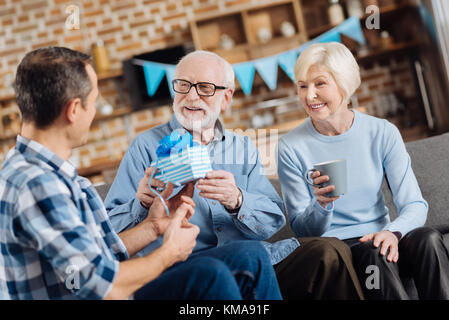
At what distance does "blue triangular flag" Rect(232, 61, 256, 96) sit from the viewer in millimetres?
4434

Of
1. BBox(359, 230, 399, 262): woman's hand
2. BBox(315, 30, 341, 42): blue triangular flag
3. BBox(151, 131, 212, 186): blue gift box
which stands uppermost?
BBox(315, 30, 341, 42): blue triangular flag

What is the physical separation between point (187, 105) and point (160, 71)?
9.72ft

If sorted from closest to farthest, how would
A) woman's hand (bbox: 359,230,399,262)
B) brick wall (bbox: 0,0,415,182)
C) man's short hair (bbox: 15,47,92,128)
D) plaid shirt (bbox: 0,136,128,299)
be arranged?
plaid shirt (bbox: 0,136,128,299) < man's short hair (bbox: 15,47,92,128) < woman's hand (bbox: 359,230,399,262) < brick wall (bbox: 0,0,415,182)

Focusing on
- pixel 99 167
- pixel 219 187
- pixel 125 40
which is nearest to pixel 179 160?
pixel 219 187

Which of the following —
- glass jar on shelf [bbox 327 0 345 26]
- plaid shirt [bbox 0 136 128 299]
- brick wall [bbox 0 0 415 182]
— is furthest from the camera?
brick wall [bbox 0 0 415 182]

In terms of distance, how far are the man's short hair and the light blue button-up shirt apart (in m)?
0.45

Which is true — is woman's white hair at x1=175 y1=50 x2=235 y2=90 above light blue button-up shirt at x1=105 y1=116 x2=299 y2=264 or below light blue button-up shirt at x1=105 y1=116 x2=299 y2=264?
above

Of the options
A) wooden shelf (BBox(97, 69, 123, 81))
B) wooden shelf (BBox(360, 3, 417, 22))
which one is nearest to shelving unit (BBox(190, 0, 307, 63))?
wooden shelf (BBox(360, 3, 417, 22))

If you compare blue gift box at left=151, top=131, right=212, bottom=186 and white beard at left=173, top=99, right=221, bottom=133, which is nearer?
blue gift box at left=151, top=131, right=212, bottom=186

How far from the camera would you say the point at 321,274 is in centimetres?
136

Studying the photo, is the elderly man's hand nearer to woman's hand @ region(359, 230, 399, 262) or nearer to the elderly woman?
the elderly woman

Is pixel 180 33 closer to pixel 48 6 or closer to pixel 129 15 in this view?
pixel 129 15

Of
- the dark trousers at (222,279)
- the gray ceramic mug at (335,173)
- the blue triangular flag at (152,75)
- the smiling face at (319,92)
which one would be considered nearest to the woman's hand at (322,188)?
the gray ceramic mug at (335,173)

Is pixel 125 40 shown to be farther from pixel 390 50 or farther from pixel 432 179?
pixel 432 179
